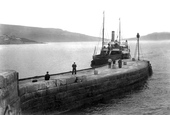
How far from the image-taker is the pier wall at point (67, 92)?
1384cm

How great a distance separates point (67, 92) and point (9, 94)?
5784 mm

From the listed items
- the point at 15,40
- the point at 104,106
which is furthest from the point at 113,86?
the point at 15,40

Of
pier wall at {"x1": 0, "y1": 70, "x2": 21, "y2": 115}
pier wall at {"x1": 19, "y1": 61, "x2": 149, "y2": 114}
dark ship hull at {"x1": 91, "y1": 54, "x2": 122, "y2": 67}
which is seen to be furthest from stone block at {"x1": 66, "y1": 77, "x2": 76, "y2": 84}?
dark ship hull at {"x1": 91, "y1": 54, "x2": 122, "y2": 67}

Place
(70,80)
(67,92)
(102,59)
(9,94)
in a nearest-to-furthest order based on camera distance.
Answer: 1. (9,94)
2. (67,92)
3. (70,80)
4. (102,59)

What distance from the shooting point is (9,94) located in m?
11.2

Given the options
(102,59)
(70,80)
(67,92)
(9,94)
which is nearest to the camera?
(9,94)

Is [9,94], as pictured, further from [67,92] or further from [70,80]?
[70,80]

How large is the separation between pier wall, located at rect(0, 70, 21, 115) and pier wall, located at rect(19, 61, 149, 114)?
3.09ft

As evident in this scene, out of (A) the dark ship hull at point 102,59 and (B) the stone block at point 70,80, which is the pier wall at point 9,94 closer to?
(B) the stone block at point 70,80

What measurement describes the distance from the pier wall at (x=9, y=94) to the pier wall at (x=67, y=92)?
0.94 metres

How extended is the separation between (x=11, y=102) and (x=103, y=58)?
33297mm

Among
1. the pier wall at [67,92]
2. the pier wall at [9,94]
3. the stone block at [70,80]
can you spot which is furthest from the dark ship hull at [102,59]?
the pier wall at [9,94]

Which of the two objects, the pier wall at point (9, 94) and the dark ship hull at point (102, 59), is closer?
the pier wall at point (9, 94)

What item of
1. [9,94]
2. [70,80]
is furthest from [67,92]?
[9,94]
